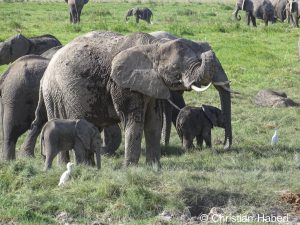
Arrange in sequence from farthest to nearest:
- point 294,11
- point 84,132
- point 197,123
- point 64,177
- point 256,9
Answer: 1. point 256,9
2. point 294,11
3. point 197,123
4. point 84,132
5. point 64,177

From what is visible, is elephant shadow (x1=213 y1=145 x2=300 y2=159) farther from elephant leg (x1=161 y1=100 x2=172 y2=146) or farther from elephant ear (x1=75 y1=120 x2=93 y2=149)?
elephant ear (x1=75 y1=120 x2=93 y2=149)

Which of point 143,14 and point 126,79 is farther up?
point 126,79

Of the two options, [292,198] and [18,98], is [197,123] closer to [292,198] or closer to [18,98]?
[18,98]

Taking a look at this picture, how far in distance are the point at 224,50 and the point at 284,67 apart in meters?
2.27

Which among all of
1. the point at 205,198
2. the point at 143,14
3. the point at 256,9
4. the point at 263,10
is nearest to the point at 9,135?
the point at 205,198

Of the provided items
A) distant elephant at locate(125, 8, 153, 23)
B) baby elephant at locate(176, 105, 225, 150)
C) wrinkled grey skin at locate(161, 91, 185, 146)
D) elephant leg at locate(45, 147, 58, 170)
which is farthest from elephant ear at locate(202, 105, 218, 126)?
distant elephant at locate(125, 8, 153, 23)

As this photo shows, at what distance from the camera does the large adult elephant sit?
384 inches

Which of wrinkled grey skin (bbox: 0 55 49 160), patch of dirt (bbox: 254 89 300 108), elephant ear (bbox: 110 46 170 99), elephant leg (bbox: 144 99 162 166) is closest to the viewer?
elephant ear (bbox: 110 46 170 99)

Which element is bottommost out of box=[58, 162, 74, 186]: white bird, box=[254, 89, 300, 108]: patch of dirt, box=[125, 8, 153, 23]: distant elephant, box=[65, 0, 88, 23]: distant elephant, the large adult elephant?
box=[125, 8, 153, 23]: distant elephant

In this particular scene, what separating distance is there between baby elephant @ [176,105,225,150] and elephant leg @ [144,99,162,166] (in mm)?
2029

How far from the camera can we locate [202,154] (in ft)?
39.1

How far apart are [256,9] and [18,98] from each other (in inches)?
1055

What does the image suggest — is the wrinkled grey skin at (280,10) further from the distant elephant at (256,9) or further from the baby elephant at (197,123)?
the baby elephant at (197,123)

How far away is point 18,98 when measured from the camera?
11789 millimetres
